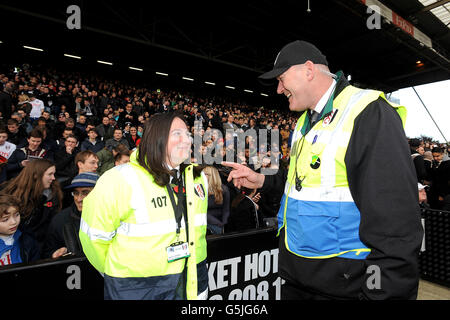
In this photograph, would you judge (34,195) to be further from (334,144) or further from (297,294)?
(334,144)

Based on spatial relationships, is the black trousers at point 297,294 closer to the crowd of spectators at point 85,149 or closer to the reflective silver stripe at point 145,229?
the reflective silver stripe at point 145,229

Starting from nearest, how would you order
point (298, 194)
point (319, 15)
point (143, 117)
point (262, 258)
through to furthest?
point (298, 194) → point (262, 258) → point (143, 117) → point (319, 15)

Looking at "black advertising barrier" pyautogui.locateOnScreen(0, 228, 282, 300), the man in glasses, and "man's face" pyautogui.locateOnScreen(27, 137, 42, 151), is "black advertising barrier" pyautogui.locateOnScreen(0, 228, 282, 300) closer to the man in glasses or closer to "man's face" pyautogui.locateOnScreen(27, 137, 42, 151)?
the man in glasses

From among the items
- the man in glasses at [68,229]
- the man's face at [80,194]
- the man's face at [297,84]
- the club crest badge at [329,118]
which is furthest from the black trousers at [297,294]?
the man's face at [80,194]

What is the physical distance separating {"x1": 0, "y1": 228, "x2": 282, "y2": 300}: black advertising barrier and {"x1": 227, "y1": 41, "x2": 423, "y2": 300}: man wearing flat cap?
927 millimetres

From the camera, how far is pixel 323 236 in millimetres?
1326

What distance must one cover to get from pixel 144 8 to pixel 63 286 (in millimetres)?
12926

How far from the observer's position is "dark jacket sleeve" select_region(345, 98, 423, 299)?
1.04 m

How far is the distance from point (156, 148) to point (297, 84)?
2.95 ft

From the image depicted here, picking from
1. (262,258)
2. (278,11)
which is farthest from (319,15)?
(262,258)

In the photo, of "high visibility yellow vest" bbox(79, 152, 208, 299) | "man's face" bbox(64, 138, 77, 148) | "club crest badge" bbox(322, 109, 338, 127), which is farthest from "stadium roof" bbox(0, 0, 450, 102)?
"high visibility yellow vest" bbox(79, 152, 208, 299)

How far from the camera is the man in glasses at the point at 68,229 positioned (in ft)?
7.80

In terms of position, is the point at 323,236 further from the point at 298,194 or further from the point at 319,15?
the point at 319,15

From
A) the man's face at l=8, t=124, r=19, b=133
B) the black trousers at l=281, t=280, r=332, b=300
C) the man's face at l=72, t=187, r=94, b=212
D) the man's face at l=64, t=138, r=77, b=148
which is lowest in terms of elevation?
the black trousers at l=281, t=280, r=332, b=300
